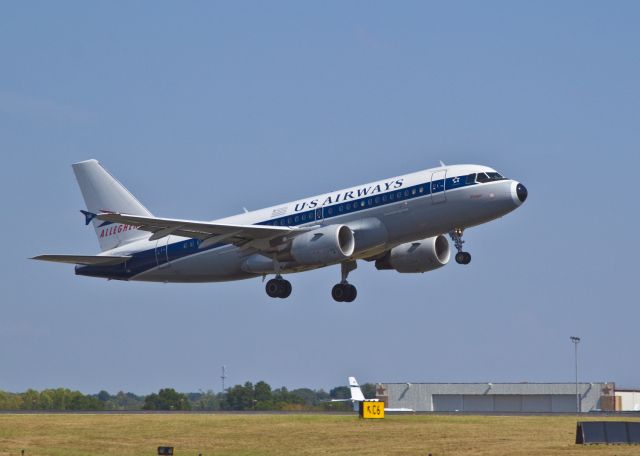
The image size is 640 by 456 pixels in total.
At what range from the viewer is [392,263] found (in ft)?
224

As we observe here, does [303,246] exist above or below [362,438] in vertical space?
above

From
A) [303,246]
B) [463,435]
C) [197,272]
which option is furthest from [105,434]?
[463,435]

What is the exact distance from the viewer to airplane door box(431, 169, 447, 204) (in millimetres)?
59250

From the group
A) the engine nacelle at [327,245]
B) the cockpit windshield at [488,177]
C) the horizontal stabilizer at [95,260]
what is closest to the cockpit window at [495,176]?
the cockpit windshield at [488,177]

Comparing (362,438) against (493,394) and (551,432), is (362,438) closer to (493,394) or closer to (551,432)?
(551,432)

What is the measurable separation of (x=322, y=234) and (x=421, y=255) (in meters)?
8.01

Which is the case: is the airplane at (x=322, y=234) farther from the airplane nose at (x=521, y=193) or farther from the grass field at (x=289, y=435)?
the grass field at (x=289, y=435)

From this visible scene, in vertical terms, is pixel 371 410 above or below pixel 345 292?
below

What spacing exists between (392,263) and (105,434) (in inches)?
731

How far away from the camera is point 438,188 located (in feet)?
195

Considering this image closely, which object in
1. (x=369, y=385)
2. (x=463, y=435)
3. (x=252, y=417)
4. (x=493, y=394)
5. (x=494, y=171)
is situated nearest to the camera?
(x=494, y=171)

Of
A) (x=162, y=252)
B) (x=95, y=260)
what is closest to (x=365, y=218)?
(x=162, y=252)

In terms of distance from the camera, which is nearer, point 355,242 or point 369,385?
point 355,242

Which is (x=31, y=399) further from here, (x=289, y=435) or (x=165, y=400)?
(x=289, y=435)
